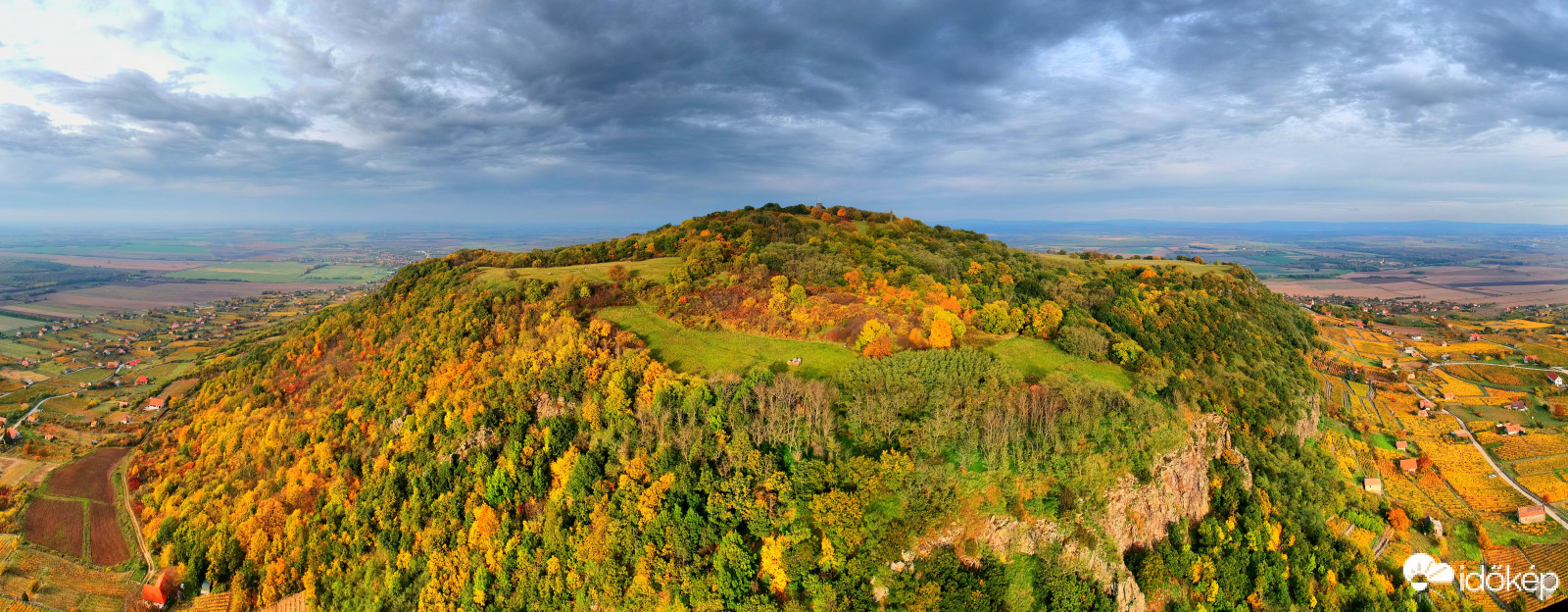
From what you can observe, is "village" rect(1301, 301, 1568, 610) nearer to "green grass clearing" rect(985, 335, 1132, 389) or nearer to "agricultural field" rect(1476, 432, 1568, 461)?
"agricultural field" rect(1476, 432, 1568, 461)

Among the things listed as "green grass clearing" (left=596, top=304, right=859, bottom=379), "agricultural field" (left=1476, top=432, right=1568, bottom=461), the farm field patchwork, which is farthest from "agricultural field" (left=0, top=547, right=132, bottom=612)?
the farm field patchwork

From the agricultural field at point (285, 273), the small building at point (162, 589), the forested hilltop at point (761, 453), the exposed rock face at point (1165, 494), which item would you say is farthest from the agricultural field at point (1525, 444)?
the agricultural field at point (285, 273)

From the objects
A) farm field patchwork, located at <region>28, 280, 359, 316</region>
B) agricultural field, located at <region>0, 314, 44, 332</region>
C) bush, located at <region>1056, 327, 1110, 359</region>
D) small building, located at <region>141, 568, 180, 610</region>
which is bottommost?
small building, located at <region>141, 568, 180, 610</region>

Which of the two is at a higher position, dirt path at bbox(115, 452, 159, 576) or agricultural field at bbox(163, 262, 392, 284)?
agricultural field at bbox(163, 262, 392, 284)

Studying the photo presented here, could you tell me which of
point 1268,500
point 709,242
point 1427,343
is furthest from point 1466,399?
point 709,242

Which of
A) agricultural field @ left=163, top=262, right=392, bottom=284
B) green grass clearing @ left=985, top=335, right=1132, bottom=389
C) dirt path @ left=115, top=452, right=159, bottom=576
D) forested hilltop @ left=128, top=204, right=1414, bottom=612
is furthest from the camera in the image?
agricultural field @ left=163, top=262, right=392, bottom=284

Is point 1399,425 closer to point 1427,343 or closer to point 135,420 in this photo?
point 1427,343
